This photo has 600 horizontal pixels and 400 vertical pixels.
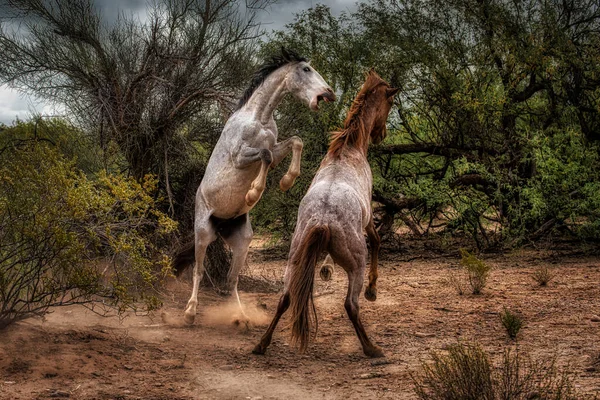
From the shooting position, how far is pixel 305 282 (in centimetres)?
587

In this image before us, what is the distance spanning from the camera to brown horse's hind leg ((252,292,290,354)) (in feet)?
19.8

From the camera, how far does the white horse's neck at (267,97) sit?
7.42m

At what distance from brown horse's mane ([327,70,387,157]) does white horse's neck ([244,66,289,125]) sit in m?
0.80

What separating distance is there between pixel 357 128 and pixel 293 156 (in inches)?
30.9

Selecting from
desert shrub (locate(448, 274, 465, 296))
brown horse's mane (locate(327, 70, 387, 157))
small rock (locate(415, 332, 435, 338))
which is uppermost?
brown horse's mane (locate(327, 70, 387, 157))

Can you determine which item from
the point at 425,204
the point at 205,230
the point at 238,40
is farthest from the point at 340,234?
the point at 425,204

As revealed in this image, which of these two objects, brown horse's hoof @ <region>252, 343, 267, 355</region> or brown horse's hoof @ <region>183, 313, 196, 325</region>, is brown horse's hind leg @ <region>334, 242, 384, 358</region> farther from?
brown horse's hoof @ <region>183, 313, 196, 325</region>

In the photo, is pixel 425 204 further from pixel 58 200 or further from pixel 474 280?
pixel 58 200

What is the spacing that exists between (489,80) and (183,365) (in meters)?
8.53

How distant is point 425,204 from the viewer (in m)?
12.6

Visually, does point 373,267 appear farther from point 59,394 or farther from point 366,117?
point 59,394

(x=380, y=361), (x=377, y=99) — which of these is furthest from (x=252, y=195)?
(x=380, y=361)

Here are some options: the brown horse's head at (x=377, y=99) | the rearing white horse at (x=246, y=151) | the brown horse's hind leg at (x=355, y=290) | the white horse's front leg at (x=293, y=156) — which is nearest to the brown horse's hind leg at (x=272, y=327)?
the brown horse's hind leg at (x=355, y=290)

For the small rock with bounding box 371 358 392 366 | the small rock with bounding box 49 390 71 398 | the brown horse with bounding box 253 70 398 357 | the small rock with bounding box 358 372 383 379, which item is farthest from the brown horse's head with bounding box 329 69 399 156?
the small rock with bounding box 49 390 71 398
